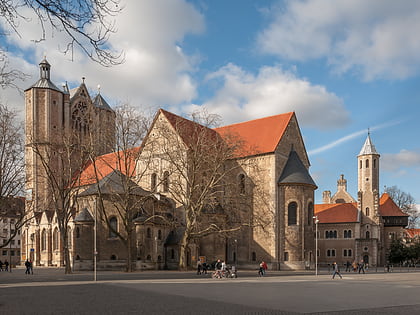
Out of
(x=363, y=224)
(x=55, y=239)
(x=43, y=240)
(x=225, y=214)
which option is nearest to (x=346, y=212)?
(x=363, y=224)

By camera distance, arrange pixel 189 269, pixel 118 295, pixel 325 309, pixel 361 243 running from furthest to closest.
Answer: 1. pixel 361 243
2. pixel 189 269
3. pixel 118 295
4. pixel 325 309

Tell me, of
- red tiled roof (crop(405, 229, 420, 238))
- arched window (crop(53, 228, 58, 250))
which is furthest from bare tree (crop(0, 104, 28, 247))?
red tiled roof (crop(405, 229, 420, 238))

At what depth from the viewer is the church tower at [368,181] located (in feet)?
235

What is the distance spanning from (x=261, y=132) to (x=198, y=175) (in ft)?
43.0

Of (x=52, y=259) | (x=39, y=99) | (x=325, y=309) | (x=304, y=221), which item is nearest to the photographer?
(x=325, y=309)

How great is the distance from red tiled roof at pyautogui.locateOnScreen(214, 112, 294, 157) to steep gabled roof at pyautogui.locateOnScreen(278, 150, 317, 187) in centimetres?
293

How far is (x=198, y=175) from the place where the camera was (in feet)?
141

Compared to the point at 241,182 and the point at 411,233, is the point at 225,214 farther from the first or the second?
the point at 411,233

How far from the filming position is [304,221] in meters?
48.8

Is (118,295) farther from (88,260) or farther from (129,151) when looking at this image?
(88,260)

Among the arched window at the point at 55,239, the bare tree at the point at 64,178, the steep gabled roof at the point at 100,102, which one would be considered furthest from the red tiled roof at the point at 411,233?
the bare tree at the point at 64,178

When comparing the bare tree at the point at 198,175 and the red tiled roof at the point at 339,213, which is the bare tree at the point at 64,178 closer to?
the bare tree at the point at 198,175

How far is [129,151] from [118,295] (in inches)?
848

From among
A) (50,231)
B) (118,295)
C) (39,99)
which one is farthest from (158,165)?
(118,295)
